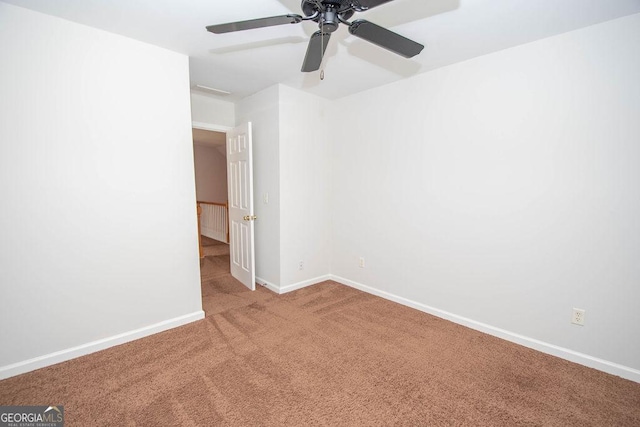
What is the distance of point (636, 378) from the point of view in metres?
1.89

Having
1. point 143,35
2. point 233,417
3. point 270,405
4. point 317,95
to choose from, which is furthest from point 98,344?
point 317,95

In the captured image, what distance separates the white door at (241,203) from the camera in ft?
11.0

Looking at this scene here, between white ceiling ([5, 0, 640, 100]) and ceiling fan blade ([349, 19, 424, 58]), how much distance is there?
37cm

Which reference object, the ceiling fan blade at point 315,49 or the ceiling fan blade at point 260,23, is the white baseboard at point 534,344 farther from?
the ceiling fan blade at point 260,23

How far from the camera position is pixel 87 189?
6.89 ft

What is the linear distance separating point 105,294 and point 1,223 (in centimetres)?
79

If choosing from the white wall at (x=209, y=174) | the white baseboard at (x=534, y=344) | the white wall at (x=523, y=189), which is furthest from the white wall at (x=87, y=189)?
the white wall at (x=209, y=174)

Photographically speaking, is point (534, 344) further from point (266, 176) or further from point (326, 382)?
point (266, 176)

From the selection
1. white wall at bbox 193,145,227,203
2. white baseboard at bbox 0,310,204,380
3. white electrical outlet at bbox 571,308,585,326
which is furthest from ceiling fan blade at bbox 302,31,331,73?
white wall at bbox 193,145,227,203

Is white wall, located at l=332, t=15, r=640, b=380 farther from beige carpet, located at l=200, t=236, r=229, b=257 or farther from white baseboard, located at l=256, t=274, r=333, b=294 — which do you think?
beige carpet, located at l=200, t=236, r=229, b=257

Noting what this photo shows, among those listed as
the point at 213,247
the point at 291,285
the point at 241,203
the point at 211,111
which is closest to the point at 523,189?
the point at 291,285

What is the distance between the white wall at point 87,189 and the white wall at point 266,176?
3.27ft

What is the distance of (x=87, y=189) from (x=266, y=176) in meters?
1.75

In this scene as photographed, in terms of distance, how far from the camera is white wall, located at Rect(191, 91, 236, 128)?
347cm
